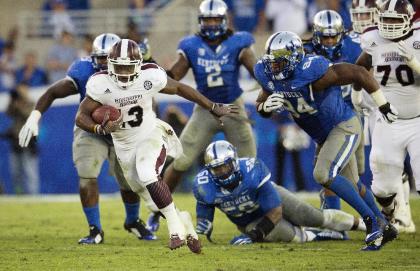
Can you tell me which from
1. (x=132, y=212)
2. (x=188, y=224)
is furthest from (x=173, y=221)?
(x=132, y=212)

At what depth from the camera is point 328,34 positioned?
28.8 feet

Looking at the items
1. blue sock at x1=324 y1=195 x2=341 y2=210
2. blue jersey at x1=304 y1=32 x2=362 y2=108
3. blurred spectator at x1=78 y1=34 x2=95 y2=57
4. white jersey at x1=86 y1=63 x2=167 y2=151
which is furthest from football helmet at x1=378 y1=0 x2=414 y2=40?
blurred spectator at x1=78 y1=34 x2=95 y2=57

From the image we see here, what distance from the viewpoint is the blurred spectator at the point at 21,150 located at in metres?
14.3

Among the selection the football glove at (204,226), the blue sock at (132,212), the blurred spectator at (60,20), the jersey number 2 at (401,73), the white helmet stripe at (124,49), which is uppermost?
the white helmet stripe at (124,49)

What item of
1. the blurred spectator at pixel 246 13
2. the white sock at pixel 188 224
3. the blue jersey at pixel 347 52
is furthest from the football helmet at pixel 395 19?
the blurred spectator at pixel 246 13

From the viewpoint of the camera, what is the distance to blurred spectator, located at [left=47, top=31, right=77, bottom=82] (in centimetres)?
1469

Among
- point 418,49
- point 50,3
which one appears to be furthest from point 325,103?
point 50,3

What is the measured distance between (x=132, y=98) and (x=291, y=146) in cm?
653

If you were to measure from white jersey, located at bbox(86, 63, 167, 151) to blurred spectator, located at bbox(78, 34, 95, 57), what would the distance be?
21.0 ft

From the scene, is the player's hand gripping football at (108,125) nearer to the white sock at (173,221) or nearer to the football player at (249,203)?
the white sock at (173,221)

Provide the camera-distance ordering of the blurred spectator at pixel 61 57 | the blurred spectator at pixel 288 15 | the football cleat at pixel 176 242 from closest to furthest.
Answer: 1. the football cleat at pixel 176 242
2. the blurred spectator at pixel 288 15
3. the blurred spectator at pixel 61 57

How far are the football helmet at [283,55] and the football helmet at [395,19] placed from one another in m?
0.70

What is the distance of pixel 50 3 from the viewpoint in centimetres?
1545

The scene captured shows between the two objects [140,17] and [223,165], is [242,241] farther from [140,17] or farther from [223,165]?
[140,17]
